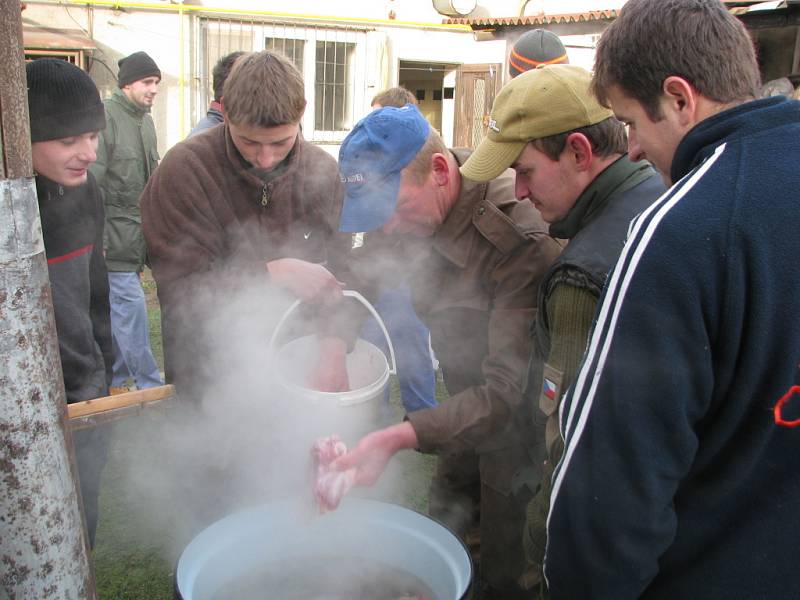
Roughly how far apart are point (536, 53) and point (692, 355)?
3.32m

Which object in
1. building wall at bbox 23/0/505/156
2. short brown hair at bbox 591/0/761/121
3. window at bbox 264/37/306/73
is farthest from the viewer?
window at bbox 264/37/306/73

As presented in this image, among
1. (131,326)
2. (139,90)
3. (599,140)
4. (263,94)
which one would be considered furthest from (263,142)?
(139,90)

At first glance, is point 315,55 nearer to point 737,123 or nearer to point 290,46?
point 290,46

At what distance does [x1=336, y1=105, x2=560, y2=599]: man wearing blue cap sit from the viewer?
1.79 meters

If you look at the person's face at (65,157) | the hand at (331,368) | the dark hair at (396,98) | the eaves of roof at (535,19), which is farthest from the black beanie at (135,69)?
the eaves of roof at (535,19)

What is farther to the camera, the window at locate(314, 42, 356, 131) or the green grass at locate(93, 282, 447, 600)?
the window at locate(314, 42, 356, 131)

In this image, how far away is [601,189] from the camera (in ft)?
5.02

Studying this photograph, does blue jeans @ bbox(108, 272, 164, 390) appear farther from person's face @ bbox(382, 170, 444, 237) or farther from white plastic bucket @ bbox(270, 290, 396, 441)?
person's face @ bbox(382, 170, 444, 237)

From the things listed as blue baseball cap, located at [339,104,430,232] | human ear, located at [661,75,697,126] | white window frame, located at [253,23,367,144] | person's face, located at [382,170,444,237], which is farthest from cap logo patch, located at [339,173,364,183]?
white window frame, located at [253,23,367,144]

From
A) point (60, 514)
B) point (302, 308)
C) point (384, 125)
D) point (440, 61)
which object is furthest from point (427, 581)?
point (440, 61)

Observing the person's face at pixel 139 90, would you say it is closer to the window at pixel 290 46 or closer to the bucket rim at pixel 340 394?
the bucket rim at pixel 340 394

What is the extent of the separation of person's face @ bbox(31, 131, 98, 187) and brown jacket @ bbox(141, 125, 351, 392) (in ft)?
1.06

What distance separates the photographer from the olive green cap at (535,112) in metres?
1.55

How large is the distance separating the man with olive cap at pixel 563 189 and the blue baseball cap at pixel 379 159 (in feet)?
0.81
